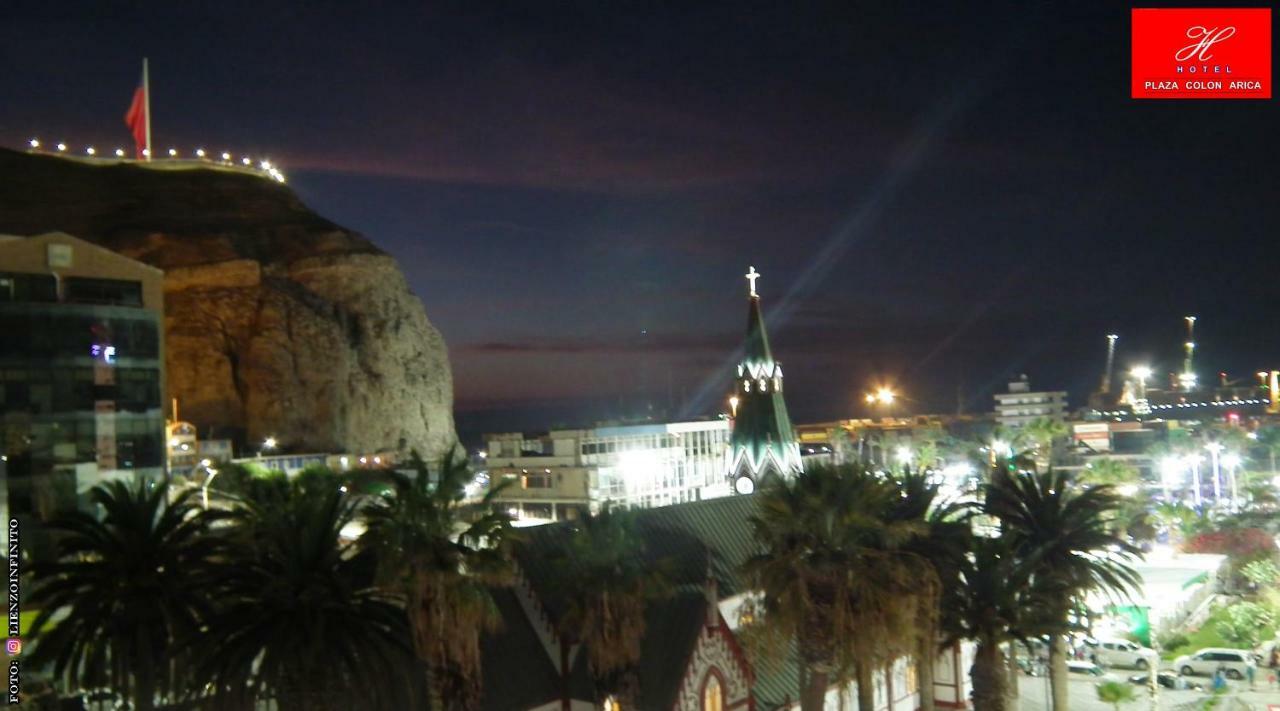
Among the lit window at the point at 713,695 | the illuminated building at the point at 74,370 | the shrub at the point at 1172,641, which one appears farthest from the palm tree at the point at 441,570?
the shrub at the point at 1172,641

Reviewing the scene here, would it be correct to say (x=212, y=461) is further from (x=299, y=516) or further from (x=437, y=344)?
(x=299, y=516)

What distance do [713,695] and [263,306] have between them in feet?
286

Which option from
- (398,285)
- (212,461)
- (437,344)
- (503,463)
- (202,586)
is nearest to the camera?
(202,586)

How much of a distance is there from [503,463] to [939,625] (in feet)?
208

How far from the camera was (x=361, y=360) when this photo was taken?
366 feet

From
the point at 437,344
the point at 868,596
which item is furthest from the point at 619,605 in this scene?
the point at 437,344

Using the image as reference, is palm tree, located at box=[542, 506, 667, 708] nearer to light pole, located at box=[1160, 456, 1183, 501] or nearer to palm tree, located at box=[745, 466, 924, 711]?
palm tree, located at box=[745, 466, 924, 711]

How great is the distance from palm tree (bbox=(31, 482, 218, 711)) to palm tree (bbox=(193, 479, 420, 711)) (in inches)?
30.5

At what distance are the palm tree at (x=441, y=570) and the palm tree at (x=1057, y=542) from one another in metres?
17.3

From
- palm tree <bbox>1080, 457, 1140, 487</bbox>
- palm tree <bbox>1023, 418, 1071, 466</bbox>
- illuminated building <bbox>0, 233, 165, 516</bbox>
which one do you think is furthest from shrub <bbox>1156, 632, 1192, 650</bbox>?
palm tree <bbox>1023, 418, 1071, 466</bbox>

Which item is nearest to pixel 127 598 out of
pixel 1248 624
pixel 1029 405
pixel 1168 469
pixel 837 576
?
pixel 837 576

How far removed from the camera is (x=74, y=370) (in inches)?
1740

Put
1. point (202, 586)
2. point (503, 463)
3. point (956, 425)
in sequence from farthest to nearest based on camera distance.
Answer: point (956, 425) < point (503, 463) < point (202, 586)

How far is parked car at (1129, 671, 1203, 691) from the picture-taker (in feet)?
126
